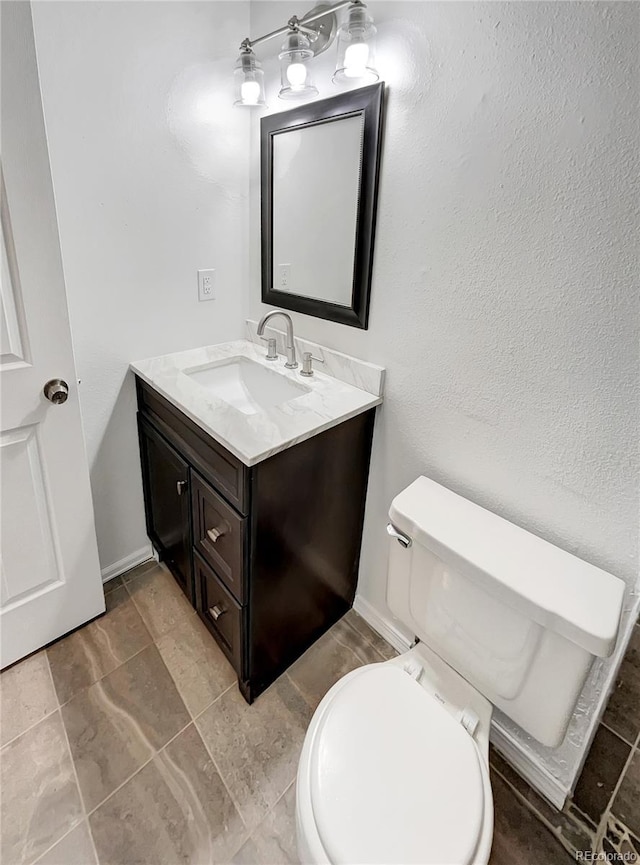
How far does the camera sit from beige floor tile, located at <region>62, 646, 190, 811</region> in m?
1.18

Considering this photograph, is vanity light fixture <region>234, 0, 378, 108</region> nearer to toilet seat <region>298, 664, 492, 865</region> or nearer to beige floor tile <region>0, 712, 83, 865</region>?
toilet seat <region>298, 664, 492, 865</region>

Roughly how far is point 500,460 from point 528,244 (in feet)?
1.61

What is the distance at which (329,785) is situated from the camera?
84 cm

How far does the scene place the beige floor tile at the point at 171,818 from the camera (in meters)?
1.04

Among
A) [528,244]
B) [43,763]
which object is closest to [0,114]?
[528,244]

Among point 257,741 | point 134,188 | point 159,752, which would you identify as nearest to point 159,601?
point 159,752

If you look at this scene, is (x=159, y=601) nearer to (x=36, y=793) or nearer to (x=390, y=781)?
(x=36, y=793)

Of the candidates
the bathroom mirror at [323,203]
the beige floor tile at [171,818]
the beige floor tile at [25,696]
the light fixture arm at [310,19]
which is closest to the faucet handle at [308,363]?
the bathroom mirror at [323,203]

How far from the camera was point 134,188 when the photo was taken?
1332 millimetres

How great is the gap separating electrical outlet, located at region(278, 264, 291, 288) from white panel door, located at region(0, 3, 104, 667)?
0.69 m

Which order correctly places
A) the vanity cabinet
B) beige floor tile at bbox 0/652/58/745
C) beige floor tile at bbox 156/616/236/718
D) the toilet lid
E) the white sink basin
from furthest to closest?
the white sink basin, beige floor tile at bbox 156/616/236/718, beige floor tile at bbox 0/652/58/745, the vanity cabinet, the toilet lid

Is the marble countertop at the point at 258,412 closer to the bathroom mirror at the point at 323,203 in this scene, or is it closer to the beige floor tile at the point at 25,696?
the bathroom mirror at the point at 323,203

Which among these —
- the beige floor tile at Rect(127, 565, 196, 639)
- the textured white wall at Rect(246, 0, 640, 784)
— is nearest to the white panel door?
the beige floor tile at Rect(127, 565, 196, 639)

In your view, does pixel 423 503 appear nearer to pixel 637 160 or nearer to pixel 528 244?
pixel 528 244
